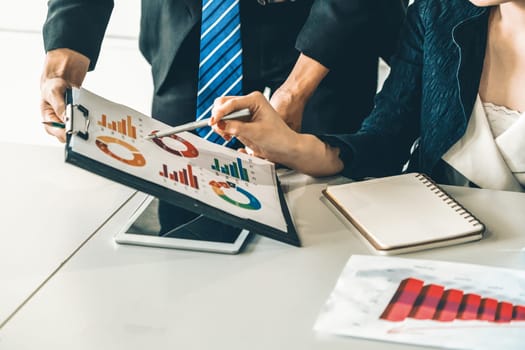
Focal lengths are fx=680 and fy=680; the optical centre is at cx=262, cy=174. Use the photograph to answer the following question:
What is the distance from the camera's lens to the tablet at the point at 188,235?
3.26 feet

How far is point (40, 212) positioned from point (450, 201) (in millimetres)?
662

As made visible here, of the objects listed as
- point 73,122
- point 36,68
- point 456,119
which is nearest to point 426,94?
point 456,119

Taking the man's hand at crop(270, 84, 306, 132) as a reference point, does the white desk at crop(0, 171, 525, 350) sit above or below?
below

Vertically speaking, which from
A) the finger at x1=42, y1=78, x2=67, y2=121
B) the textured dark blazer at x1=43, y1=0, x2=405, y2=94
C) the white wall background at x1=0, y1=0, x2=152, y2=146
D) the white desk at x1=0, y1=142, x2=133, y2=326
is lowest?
the white wall background at x1=0, y1=0, x2=152, y2=146

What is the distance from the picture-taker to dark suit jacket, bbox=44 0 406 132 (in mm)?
1449

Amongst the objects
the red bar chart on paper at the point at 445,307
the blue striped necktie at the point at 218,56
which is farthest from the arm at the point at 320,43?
the red bar chart on paper at the point at 445,307

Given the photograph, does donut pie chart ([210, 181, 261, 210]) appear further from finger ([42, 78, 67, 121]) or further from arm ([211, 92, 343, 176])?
finger ([42, 78, 67, 121])

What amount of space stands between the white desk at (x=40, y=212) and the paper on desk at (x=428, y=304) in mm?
402

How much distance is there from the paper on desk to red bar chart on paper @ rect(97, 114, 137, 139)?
0.39 meters

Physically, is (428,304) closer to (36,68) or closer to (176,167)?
(176,167)

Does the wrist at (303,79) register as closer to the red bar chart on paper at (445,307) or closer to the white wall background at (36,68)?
the red bar chart on paper at (445,307)

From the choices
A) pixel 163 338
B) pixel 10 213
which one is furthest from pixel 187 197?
pixel 10 213

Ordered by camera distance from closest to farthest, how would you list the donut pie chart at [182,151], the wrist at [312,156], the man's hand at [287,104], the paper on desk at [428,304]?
the paper on desk at [428,304] → the donut pie chart at [182,151] → the wrist at [312,156] → the man's hand at [287,104]

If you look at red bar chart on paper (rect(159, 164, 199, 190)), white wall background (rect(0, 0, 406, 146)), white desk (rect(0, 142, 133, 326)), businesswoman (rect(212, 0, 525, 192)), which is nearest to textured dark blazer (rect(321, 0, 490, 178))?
businesswoman (rect(212, 0, 525, 192))
